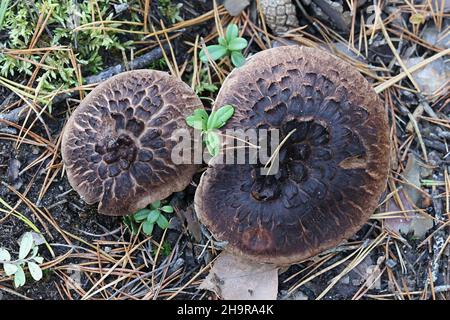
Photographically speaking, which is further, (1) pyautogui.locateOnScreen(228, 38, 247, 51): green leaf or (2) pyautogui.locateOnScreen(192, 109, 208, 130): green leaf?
(1) pyautogui.locateOnScreen(228, 38, 247, 51): green leaf

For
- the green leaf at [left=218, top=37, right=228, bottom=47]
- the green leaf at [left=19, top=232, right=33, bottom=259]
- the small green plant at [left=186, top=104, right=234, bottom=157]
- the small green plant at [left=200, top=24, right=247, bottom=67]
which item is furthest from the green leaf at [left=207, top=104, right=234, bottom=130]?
the green leaf at [left=19, top=232, right=33, bottom=259]

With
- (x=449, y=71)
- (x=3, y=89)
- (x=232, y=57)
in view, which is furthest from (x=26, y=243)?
(x=449, y=71)

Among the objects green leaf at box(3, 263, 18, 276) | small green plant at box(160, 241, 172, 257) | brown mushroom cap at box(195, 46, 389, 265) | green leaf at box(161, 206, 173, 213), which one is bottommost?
small green plant at box(160, 241, 172, 257)

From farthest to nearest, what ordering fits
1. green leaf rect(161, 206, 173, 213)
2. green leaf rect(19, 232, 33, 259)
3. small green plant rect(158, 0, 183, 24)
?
small green plant rect(158, 0, 183, 24) < green leaf rect(161, 206, 173, 213) < green leaf rect(19, 232, 33, 259)

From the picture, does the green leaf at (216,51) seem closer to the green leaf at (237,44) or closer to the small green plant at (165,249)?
the green leaf at (237,44)

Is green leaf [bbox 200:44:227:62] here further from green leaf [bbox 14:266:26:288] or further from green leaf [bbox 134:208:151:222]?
green leaf [bbox 14:266:26:288]

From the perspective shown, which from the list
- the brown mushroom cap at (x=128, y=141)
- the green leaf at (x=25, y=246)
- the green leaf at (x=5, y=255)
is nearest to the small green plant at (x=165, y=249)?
the brown mushroom cap at (x=128, y=141)

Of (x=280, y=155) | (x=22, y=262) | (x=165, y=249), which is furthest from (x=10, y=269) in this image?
(x=280, y=155)
